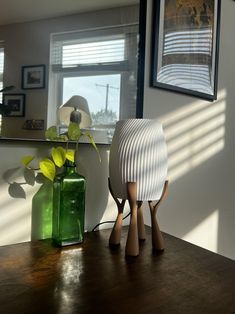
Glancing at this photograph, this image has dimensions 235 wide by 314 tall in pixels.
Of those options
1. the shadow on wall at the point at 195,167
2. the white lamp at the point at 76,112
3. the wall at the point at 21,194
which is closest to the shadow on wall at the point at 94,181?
the wall at the point at 21,194

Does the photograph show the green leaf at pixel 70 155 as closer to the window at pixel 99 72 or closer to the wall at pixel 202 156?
the window at pixel 99 72

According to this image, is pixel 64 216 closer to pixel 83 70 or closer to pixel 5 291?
pixel 5 291

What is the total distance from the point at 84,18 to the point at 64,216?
2.28 ft

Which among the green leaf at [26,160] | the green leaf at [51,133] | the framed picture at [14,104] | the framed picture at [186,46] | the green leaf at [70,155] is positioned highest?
the framed picture at [186,46]

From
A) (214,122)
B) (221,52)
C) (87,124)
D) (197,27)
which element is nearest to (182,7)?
(197,27)

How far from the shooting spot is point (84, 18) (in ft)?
3.40

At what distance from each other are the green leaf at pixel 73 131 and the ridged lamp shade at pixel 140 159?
15cm

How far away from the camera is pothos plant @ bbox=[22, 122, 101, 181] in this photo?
38.4 inches

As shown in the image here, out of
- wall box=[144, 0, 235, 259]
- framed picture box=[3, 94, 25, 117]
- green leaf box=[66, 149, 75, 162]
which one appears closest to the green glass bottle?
green leaf box=[66, 149, 75, 162]

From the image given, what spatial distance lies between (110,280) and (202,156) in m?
1.04

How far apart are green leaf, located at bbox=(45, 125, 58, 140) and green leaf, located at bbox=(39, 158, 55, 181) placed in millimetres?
97

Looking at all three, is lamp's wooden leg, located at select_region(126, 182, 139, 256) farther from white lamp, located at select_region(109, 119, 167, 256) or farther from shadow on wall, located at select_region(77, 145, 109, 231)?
shadow on wall, located at select_region(77, 145, 109, 231)

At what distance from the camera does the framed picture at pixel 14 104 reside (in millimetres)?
902

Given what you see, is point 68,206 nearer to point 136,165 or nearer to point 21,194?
point 21,194
